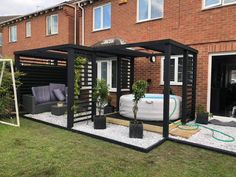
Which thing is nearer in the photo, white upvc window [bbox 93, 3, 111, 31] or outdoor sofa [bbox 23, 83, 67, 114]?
outdoor sofa [bbox 23, 83, 67, 114]

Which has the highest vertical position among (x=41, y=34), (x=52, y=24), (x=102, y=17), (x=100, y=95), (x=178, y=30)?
(x=52, y=24)

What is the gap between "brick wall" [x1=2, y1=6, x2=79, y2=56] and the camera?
12992mm

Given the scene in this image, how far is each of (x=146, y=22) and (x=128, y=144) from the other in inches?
254

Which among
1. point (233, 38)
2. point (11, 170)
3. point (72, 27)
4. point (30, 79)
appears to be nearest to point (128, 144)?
point (11, 170)

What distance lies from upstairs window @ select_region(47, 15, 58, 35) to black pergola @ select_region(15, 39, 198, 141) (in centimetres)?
409

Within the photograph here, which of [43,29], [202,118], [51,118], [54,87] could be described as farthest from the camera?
[43,29]

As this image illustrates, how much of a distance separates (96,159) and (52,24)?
12.2 m

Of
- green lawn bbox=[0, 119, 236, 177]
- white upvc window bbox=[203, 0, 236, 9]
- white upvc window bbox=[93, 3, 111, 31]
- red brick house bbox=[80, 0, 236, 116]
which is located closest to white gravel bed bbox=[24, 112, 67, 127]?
green lawn bbox=[0, 119, 236, 177]

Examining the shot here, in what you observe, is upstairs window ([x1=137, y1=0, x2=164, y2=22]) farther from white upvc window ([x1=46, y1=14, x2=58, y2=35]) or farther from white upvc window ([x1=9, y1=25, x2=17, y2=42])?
white upvc window ([x1=9, y1=25, x2=17, y2=42])

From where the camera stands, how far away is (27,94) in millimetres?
9008

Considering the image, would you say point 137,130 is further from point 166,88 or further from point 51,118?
point 51,118

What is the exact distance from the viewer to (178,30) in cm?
870

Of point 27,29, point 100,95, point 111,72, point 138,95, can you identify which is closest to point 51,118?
point 100,95

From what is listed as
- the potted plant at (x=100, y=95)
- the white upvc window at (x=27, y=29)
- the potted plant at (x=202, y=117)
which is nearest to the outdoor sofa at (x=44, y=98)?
the potted plant at (x=100, y=95)
